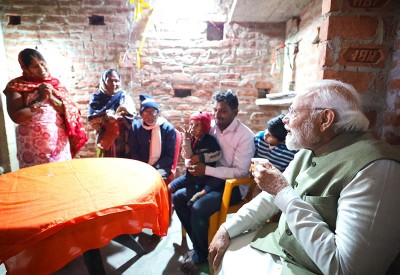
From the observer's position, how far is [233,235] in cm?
127

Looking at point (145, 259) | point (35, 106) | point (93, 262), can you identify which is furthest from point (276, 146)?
point (35, 106)

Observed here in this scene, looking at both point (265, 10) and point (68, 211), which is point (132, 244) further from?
point (265, 10)

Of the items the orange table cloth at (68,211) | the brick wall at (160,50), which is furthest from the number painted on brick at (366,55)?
the orange table cloth at (68,211)

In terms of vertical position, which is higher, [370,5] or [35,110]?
[370,5]

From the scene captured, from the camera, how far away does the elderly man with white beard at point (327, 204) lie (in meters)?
0.78

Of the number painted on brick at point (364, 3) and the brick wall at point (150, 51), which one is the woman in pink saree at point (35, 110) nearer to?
the brick wall at point (150, 51)

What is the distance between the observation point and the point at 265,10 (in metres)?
2.80

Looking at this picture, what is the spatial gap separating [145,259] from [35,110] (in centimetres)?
170

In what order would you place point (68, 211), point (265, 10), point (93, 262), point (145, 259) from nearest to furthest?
point (68, 211)
point (93, 262)
point (145, 259)
point (265, 10)

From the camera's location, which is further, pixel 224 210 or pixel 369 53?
pixel 224 210

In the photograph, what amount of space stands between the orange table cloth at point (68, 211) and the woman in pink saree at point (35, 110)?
18.7 inches

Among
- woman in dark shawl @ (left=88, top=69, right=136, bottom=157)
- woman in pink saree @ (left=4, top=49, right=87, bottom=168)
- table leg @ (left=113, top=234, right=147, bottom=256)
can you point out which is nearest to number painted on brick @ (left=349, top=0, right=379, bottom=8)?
woman in dark shawl @ (left=88, top=69, right=136, bottom=157)

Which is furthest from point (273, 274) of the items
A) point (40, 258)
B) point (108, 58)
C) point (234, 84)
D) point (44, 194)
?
point (108, 58)

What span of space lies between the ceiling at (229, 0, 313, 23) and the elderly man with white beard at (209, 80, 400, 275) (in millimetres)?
Result: 2044
